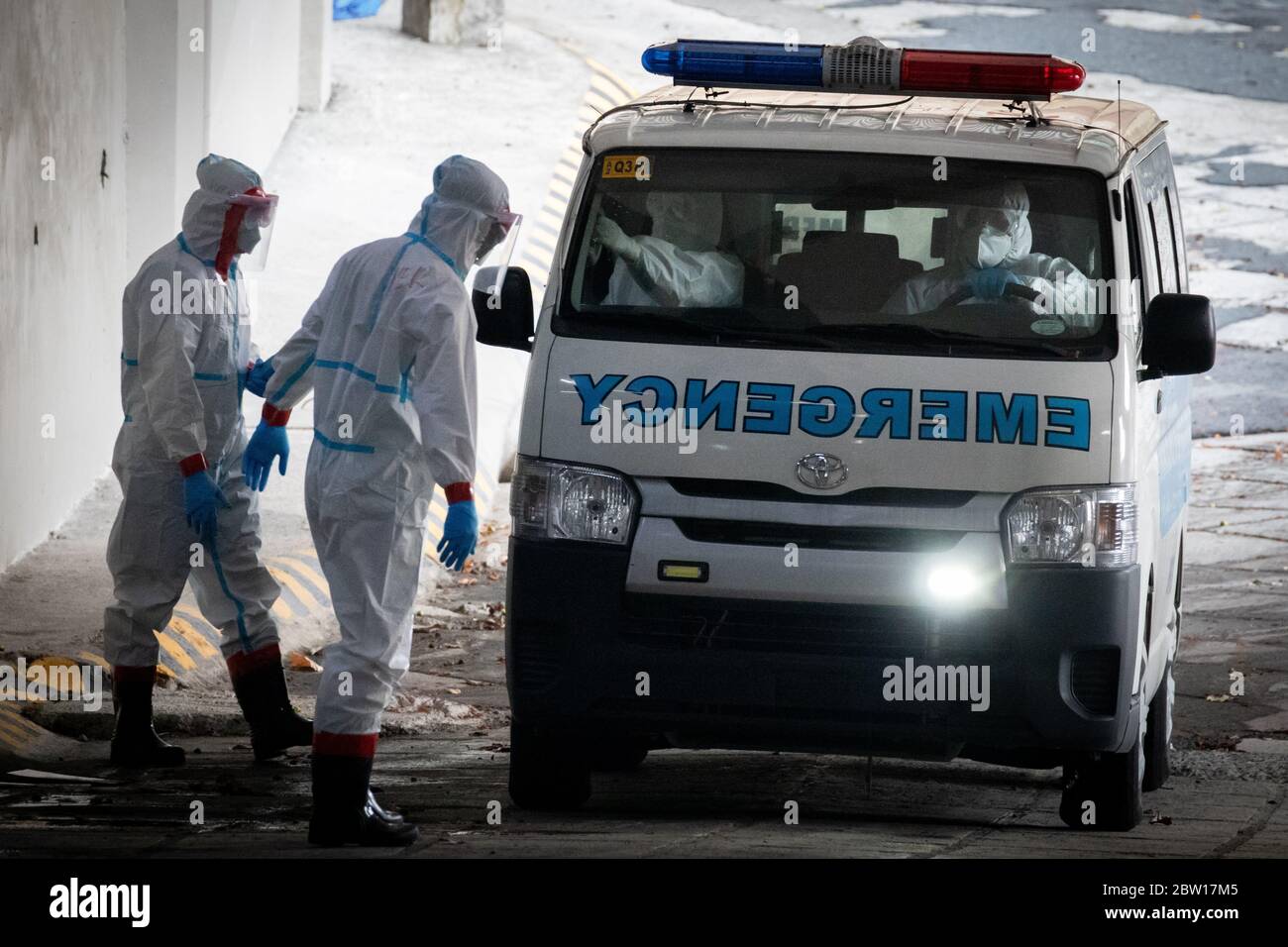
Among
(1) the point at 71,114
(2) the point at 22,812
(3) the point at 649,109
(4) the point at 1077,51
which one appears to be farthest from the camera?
(4) the point at 1077,51

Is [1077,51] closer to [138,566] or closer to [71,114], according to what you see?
[71,114]

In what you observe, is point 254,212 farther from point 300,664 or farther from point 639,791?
point 639,791

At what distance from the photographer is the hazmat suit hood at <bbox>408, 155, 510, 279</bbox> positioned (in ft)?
18.8

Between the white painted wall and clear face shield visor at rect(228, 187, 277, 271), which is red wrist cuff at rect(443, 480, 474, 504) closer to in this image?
clear face shield visor at rect(228, 187, 277, 271)

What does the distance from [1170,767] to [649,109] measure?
3074 mm

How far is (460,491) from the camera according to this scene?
5469 millimetres

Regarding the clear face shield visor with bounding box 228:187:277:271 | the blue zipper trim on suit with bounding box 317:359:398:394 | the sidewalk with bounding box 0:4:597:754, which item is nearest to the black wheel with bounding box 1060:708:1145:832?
the blue zipper trim on suit with bounding box 317:359:398:394

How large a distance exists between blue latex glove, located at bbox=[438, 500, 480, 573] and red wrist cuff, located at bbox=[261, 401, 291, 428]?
3.42ft

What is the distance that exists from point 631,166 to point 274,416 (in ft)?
4.58

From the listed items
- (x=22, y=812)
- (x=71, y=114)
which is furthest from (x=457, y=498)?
(x=71, y=114)

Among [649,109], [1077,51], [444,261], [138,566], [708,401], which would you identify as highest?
[1077,51]

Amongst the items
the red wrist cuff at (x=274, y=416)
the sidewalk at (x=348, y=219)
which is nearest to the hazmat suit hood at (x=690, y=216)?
the red wrist cuff at (x=274, y=416)

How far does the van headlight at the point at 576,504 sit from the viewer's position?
5582mm
